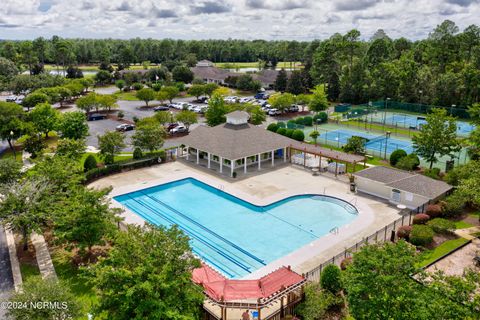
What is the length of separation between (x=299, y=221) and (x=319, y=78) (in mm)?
65269

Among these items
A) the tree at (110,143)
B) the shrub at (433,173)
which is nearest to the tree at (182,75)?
the tree at (110,143)

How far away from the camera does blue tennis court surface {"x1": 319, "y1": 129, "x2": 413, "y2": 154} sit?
4828 cm

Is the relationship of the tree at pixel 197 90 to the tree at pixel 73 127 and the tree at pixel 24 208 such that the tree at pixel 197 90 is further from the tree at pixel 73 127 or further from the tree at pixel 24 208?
the tree at pixel 24 208

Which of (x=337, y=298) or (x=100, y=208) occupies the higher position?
(x=100, y=208)

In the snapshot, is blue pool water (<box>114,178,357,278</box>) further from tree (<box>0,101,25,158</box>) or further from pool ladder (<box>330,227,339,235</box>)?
tree (<box>0,101,25,158</box>)

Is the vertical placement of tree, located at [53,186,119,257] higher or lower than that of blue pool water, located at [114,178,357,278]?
higher

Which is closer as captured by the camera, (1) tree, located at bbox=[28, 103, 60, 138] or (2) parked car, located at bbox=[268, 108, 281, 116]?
(1) tree, located at bbox=[28, 103, 60, 138]

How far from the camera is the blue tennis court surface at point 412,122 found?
192 feet

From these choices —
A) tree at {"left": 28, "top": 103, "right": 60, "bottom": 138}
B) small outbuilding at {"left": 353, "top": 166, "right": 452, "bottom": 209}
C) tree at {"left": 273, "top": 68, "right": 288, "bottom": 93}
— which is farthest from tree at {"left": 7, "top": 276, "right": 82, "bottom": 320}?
tree at {"left": 273, "top": 68, "right": 288, "bottom": 93}

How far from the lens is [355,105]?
255 ft

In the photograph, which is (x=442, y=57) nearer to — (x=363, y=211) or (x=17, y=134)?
(x=363, y=211)

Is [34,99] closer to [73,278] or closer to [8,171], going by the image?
[8,171]

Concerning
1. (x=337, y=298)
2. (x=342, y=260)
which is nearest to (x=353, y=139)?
(x=342, y=260)

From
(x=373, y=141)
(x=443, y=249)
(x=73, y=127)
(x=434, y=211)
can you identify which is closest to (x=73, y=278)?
(x=443, y=249)
